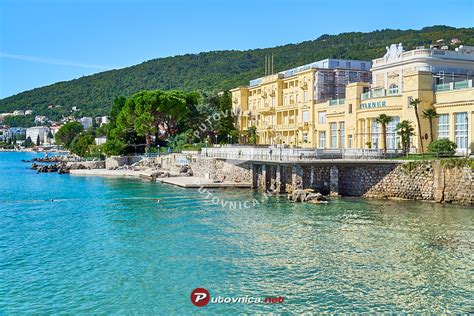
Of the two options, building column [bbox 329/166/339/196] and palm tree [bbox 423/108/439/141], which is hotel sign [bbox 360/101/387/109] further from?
building column [bbox 329/166/339/196]

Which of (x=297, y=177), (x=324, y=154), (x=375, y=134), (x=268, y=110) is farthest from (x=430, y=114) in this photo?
(x=268, y=110)

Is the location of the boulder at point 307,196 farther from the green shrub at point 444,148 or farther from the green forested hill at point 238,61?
the green forested hill at point 238,61

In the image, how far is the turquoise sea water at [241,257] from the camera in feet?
51.6

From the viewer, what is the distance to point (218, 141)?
2879 inches

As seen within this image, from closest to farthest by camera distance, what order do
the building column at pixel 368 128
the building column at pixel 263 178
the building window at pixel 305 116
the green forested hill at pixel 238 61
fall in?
the building column at pixel 263 178 → the building column at pixel 368 128 → the building window at pixel 305 116 → the green forested hill at pixel 238 61

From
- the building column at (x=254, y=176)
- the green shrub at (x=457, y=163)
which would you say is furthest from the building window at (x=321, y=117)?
the green shrub at (x=457, y=163)

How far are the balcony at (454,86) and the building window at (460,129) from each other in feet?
6.50

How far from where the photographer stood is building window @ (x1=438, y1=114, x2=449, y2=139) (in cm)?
3903

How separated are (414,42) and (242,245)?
90952mm

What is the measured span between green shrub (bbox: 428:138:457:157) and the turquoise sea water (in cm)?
463

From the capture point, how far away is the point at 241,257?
2031 centimetres

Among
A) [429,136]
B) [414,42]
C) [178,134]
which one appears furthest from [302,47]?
[429,136]

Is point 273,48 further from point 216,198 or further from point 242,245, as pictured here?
point 242,245
